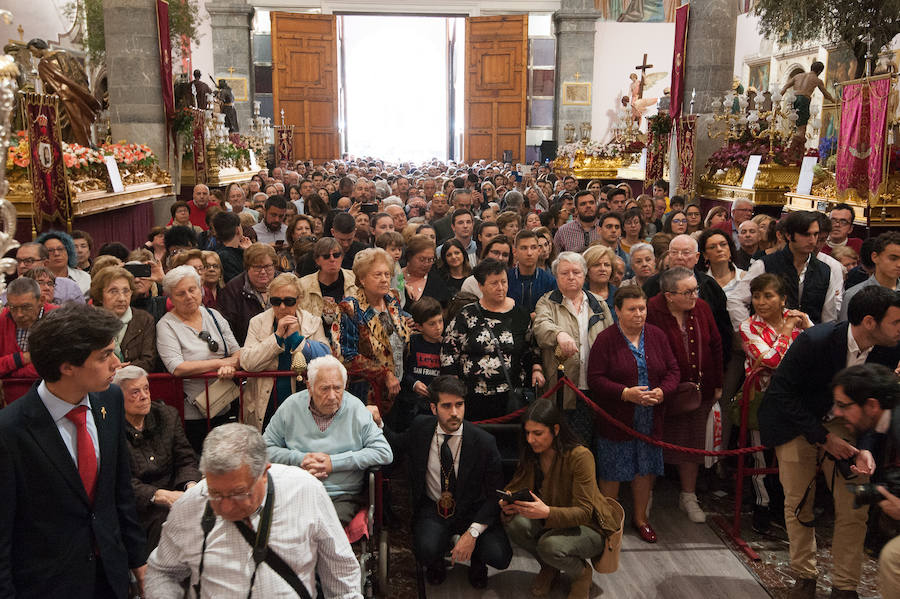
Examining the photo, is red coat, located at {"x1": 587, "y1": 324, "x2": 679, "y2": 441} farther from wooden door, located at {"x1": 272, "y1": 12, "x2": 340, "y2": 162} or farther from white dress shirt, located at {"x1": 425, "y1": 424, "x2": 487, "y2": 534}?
wooden door, located at {"x1": 272, "y1": 12, "x2": 340, "y2": 162}

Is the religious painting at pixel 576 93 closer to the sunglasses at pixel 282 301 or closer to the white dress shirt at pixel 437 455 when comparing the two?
the sunglasses at pixel 282 301

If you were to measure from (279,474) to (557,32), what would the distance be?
23.1 m

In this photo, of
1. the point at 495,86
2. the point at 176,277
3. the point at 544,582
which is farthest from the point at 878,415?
the point at 495,86

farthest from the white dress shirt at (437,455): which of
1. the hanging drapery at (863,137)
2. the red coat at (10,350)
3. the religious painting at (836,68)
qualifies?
the religious painting at (836,68)

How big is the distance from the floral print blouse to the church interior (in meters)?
1.12

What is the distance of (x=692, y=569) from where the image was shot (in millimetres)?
4344

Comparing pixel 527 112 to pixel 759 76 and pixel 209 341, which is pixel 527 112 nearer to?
pixel 759 76

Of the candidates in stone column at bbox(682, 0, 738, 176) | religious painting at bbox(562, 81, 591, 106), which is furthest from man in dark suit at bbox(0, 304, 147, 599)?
religious painting at bbox(562, 81, 591, 106)

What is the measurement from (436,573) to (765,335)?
8.38 feet

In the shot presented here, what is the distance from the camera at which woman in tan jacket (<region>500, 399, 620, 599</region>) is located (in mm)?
3969

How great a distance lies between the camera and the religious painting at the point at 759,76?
877 inches

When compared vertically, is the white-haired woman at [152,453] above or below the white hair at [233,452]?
below

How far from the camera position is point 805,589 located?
12.9 feet

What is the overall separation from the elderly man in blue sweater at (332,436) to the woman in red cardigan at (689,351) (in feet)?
6.85
